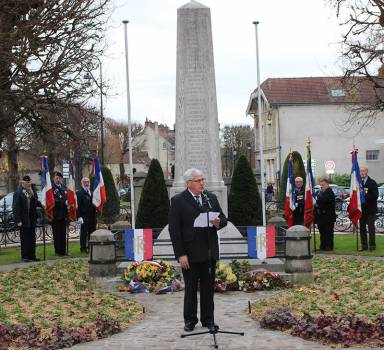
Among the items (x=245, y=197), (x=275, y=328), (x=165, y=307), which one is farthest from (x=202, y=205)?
(x=245, y=197)

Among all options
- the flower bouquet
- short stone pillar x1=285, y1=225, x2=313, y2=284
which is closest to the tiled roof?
short stone pillar x1=285, y1=225, x2=313, y2=284

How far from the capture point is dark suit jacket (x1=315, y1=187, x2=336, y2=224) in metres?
18.6

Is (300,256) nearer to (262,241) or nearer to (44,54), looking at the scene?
(262,241)

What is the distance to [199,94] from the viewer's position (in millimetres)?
16609

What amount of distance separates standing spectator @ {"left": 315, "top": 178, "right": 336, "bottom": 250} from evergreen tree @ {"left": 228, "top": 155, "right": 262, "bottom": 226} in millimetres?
3357

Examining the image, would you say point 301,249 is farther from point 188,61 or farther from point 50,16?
point 50,16

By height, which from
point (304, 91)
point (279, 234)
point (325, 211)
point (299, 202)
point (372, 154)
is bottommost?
point (279, 234)

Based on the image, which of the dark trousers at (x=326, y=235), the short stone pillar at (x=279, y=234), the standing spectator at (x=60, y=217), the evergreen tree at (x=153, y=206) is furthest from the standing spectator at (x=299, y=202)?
the standing spectator at (x=60, y=217)

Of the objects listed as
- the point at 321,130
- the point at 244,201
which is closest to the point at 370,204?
Result: the point at 244,201

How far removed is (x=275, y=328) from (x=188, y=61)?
9.01m

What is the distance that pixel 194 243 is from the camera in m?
8.81

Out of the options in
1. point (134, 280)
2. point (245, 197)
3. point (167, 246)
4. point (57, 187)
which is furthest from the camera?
point (245, 197)

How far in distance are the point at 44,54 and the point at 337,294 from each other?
15231mm

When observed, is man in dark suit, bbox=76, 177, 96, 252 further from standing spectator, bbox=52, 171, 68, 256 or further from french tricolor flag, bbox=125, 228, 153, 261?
french tricolor flag, bbox=125, 228, 153, 261
